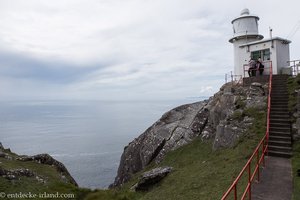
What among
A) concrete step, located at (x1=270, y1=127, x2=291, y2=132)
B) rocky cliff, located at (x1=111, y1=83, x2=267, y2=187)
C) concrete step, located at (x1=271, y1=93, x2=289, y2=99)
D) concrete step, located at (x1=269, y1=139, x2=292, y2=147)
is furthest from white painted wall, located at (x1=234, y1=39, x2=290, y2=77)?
concrete step, located at (x1=269, y1=139, x2=292, y2=147)

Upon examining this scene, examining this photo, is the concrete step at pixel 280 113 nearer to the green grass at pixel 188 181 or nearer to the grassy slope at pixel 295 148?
the grassy slope at pixel 295 148

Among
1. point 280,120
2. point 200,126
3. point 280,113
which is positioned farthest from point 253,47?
point 280,120

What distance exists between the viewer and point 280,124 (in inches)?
746

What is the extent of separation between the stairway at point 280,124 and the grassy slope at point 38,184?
11790mm

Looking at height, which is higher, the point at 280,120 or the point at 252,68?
the point at 252,68

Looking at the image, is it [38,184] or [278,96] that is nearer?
[38,184]

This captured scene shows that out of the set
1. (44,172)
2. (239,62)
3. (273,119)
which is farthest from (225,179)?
(239,62)

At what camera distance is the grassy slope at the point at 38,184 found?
13.9 m

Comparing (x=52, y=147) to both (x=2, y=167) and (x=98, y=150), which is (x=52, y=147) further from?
(x=2, y=167)

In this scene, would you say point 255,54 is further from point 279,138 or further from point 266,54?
point 279,138

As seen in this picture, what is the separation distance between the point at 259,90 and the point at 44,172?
60.4ft

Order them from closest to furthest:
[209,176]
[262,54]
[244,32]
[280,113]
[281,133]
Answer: [209,176] → [281,133] → [280,113] → [262,54] → [244,32]

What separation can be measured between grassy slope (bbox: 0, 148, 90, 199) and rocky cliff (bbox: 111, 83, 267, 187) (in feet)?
38.2

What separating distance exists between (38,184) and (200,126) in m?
18.7
